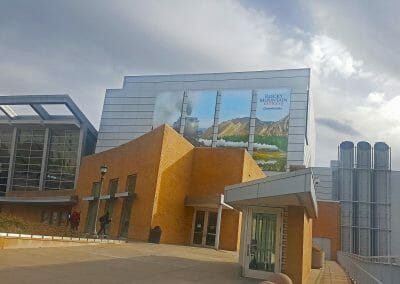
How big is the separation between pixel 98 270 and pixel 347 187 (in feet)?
155

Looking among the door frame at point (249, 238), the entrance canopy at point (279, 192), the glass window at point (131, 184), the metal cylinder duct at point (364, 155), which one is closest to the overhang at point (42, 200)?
the glass window at point (131, 184)

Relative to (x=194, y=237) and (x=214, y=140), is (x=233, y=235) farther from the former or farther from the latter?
(x=214, y=140)

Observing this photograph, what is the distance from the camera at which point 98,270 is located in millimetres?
11836

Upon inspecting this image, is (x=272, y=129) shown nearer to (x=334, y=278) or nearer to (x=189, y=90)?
(x=189, y=90)

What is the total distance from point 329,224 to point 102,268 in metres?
42.6

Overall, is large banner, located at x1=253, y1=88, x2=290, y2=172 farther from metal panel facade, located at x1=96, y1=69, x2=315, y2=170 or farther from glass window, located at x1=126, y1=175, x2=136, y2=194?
glass window, located at x1=126, y1=175, x2=136, y2=194

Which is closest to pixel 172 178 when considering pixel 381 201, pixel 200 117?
pixel 200 117

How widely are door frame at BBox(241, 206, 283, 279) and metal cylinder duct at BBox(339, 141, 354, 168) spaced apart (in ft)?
144

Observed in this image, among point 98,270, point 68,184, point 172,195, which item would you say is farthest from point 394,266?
point 68,184

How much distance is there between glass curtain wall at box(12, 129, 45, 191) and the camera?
57.9 meters

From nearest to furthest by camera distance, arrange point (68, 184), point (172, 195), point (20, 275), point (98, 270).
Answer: point (20, 275)
point (98, 270)
point (172, 195)
point (68, 184)

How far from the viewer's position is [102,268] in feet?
40.2

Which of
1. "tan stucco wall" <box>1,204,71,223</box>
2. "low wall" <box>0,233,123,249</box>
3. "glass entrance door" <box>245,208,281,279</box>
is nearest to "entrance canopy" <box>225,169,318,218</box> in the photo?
"glass entrance door" <box>245,208,281,279</box>

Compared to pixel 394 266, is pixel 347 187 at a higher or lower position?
higher
